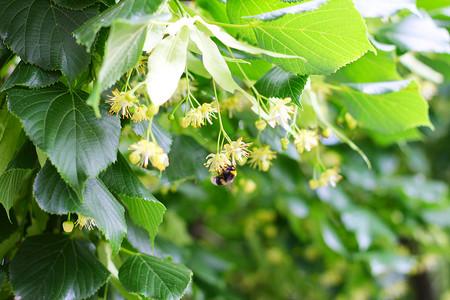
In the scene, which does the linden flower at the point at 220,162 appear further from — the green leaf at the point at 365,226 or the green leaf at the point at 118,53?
the green leaf at the point at 365,226

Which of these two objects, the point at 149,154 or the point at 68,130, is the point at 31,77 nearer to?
the point at 68,130

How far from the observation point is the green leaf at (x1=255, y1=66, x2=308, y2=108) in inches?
24.8

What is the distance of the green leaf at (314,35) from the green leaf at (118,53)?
205mm

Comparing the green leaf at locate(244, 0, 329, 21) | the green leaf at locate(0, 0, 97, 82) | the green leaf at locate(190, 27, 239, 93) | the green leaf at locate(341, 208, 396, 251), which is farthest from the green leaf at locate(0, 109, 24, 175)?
the green leaf at locate(341, 208, 396, 251)

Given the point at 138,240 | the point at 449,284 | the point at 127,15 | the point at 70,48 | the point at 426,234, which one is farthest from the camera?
the point at 449,284

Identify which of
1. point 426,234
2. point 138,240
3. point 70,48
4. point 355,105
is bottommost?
point 426,234

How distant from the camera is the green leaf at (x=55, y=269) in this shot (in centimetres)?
65

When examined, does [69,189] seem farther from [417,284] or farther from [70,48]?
[417,284]

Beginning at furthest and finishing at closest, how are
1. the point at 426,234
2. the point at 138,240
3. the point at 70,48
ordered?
the point at 426,234, the point at 138,240, the point at 70,48

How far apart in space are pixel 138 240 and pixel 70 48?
418mm

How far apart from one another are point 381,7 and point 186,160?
0.53m

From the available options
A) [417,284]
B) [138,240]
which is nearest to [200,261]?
[138,240]

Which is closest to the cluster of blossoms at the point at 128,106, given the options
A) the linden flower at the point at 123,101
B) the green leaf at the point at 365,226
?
the linden flower at the point at 123,101

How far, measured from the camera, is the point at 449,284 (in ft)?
7.73
